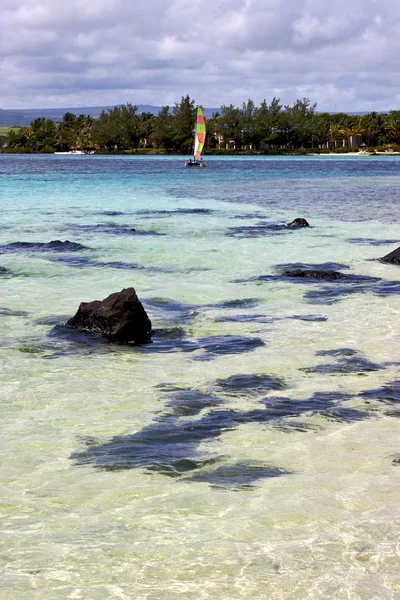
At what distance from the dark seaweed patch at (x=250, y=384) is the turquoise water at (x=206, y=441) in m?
0.03

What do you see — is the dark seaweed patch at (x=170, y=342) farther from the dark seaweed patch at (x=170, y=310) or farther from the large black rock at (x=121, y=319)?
the dark seaweed patch at (x=170, y=310)

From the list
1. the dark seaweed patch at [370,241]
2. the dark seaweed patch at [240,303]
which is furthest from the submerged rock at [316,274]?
the dark seaweed patch at [370,241]

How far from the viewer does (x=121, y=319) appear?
35.0 ft

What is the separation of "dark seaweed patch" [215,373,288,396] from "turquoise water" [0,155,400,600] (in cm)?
3

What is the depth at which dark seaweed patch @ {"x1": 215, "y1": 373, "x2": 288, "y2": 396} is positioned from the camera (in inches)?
335

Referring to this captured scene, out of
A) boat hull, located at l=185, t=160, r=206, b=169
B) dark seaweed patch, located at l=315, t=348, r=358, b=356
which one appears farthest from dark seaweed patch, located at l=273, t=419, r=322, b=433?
boat hull, located at l=185, t=160, r=206, b=169

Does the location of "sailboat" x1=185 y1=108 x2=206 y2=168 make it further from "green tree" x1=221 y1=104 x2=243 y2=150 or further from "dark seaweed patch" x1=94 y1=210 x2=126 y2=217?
"green tree" x1=221 y1=104 x2=243 y2=150

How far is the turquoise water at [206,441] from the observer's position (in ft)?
15.9

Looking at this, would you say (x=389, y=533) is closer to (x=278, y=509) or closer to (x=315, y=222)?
(x=278, y=509)

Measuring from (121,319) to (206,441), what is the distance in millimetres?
3962

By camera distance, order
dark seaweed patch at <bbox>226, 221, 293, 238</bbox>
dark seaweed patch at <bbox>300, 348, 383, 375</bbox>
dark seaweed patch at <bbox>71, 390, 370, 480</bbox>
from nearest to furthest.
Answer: dark seaweed patch at <bbox>71, 390, 370, 480</bbox> < dark seaweed patch at <bbox>300, 348, 383, 375</bbox> < dark seaweed patch at <bbox>226, 221, 293, 238</bbox>

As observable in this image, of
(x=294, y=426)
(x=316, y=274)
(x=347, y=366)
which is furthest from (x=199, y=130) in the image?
(x=294, y=426)

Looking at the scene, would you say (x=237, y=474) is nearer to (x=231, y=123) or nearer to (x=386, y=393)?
(x=386, y=393)

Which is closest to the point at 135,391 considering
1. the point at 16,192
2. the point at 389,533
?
the point at 389,533
